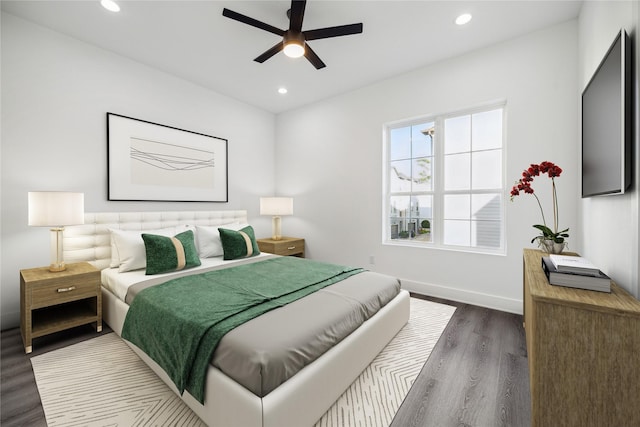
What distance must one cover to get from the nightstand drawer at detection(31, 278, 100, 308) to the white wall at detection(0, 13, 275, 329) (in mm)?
652

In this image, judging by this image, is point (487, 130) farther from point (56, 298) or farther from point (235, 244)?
point (56, 298)

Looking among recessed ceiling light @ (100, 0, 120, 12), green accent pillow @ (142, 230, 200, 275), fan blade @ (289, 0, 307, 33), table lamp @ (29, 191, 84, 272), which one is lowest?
green accent pillow @ (142, 230, 200, 275)

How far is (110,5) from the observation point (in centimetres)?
226

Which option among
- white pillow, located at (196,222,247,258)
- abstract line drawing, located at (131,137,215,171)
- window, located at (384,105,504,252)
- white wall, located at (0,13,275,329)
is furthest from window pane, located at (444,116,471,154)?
white wall, located at (0,13,275,329)

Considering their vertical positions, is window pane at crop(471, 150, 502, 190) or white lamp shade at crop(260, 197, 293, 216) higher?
window pane at crop(471, 150, 502, 190)

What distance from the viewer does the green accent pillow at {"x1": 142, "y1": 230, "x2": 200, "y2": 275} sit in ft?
8.10

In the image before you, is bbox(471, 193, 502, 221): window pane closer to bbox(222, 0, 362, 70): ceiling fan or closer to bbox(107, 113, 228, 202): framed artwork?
bbox(222, 0, 362, 70): ceiling fan

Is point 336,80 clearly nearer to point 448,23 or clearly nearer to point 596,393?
point 448,23

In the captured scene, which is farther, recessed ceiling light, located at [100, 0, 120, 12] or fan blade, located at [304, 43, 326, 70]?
fan blade, located at [304, 43, 326, 70]

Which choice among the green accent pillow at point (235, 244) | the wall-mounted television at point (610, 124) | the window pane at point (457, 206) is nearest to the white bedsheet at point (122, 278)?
the green accent pillow at point (235, 244)

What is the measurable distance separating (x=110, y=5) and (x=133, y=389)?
3.03m

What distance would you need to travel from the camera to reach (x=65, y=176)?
→ 2645 millimetres

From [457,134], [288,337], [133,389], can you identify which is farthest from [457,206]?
[133,389]

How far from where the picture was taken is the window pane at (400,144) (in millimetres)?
3621
